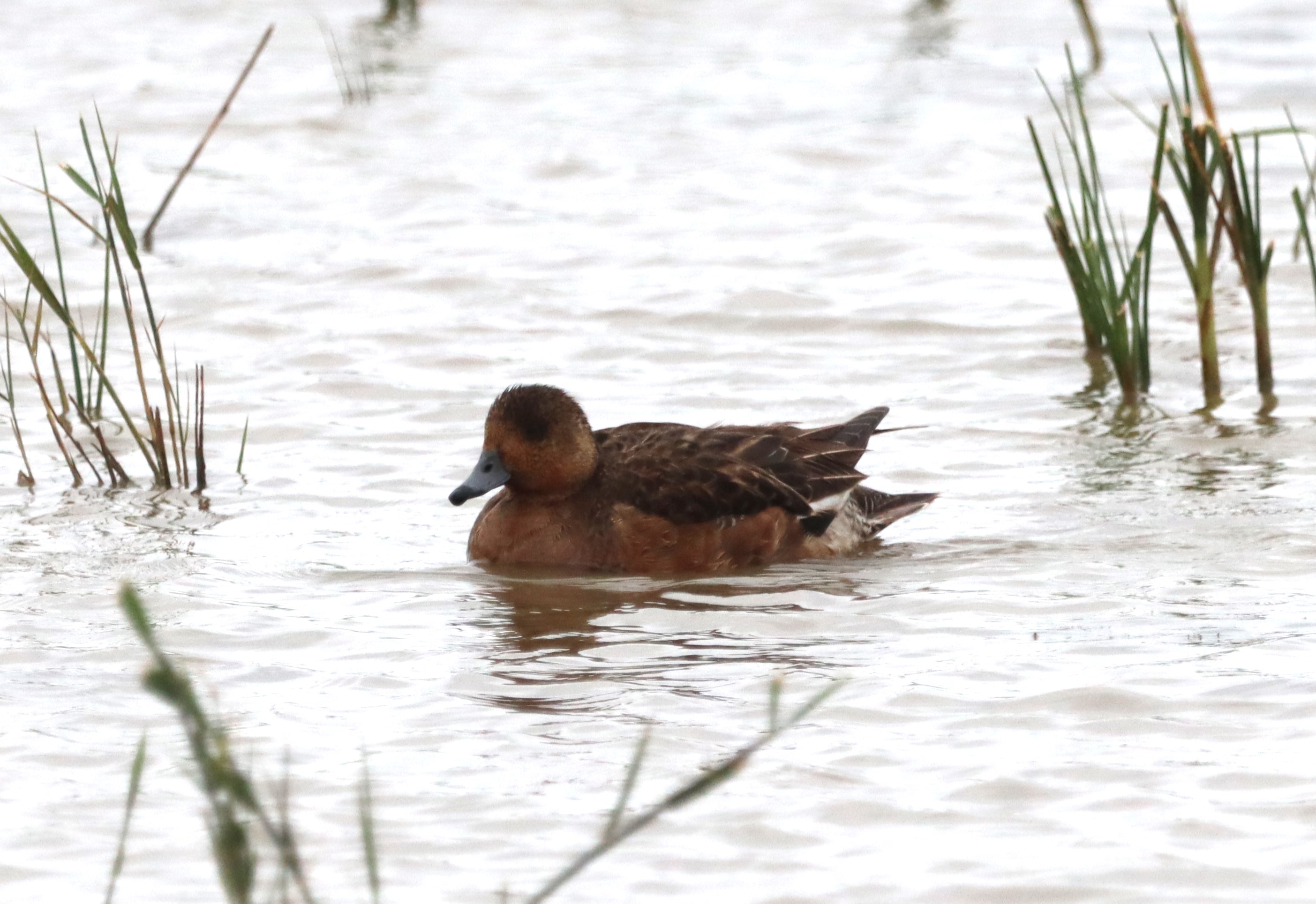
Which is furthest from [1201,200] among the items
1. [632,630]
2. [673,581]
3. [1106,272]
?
[632,630]

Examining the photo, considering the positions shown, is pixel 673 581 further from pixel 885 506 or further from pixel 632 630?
pixel 885 506

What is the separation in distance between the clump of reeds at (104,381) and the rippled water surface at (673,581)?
0.18m

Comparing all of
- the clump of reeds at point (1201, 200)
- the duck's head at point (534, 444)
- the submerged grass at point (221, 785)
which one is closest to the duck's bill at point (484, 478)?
the duck's head at point (534, 444)

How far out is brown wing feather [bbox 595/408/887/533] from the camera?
752 cm

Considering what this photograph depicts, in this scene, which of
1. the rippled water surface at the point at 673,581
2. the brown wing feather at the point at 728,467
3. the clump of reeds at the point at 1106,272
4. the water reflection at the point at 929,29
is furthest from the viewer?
the water reflection at the point at 929,29

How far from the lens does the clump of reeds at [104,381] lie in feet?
23.3

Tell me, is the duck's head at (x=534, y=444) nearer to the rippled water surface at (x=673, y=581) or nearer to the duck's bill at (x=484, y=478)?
the duck's bill at (x=484, y=478)

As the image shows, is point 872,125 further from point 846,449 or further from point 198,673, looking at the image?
point 198,673

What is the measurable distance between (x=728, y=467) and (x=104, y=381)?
2.40 metres

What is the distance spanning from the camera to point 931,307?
431 inches

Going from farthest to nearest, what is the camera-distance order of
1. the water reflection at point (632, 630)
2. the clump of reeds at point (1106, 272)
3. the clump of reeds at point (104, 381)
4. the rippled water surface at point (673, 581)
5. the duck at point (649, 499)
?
the clump of reeds at point (1106, 272) < the duck at point (649, 499) < the clump of reeds at point (104, 381) < the water reflection at point (632, 630) < the rippled water surface at point (673, 581)

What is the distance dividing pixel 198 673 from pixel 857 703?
196 centimetres

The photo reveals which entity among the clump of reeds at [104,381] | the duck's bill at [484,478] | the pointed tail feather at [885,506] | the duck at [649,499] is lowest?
the pointed tail feather at [885,506]

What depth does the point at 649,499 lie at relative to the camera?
7.50m
